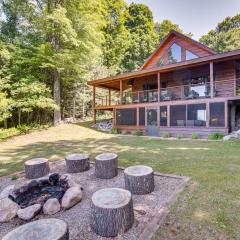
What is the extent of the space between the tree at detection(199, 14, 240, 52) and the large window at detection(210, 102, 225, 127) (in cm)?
2115

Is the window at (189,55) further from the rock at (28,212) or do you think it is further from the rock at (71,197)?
the rock at (28,212)

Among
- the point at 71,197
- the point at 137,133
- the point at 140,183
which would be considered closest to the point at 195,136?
the point at 137,133

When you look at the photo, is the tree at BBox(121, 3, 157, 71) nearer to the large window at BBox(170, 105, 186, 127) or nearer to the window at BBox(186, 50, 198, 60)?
the window at BBox(186, 50, 198, 60)

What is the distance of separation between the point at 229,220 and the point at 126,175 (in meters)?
1.83

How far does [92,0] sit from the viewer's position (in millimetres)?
16344

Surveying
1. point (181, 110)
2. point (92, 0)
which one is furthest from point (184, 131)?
point (92, 0)

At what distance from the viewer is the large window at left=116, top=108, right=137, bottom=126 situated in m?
14.4

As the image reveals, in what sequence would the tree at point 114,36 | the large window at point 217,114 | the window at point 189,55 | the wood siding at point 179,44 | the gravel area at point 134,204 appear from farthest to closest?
the tree at point 114,36
the window at point 189,55
the wood siding at point 179,44
the large window at point 217,114
the gravel area at point 134,204

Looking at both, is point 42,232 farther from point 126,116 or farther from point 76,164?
point 126,116

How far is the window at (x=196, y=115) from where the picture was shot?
1141 cm

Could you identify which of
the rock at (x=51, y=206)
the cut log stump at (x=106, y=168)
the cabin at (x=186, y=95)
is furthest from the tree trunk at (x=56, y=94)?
the rock at (x=51, y=206)

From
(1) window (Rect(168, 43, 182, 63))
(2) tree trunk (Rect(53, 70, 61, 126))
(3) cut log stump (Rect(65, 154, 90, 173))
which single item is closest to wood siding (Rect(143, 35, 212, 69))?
(1) window (Rect(168, 43, 182, 63))

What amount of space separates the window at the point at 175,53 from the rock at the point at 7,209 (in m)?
15.0

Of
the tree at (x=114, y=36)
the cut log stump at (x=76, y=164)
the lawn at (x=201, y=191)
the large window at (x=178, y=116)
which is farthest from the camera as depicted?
the tree at (x=114, y=36)
